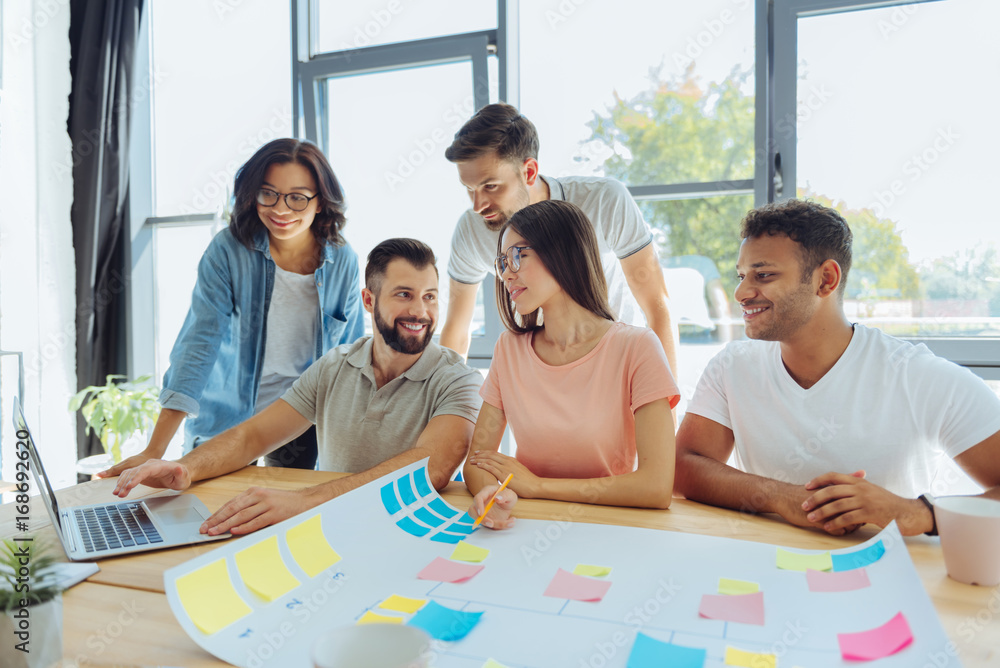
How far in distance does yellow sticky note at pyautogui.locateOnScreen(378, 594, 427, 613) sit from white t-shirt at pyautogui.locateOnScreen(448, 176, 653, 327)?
4.21 ft

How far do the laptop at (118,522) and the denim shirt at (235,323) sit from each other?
1.85ft

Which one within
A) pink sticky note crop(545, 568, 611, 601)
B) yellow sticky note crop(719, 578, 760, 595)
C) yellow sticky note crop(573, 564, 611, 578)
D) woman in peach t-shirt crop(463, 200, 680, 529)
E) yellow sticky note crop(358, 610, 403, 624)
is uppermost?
woman in peach t-shirt crop(463, 200, 680, 529)

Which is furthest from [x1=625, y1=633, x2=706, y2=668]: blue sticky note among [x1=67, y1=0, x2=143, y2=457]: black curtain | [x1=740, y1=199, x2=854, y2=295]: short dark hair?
[x1=67, y1=0, x2=143, y2=457]: black curtain

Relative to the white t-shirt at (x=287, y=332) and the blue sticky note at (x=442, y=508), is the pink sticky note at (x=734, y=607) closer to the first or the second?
the blue sticky note at (x=442, y=508)

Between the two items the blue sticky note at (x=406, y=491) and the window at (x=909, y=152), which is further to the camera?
the window at (x=909, y=152)

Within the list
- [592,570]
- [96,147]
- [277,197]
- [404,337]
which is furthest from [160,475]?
[96,147]

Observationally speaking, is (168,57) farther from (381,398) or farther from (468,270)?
(381,398)

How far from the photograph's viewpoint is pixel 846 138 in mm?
2578

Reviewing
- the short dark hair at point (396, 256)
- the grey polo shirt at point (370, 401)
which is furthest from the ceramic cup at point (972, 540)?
the short dark hair at point (396, 256)

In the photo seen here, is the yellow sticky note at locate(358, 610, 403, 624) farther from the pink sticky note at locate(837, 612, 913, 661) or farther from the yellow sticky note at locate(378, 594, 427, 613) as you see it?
the pink sticky note at locate(837, 612, 913, 661)

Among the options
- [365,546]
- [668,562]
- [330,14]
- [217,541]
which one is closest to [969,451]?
[668,562]

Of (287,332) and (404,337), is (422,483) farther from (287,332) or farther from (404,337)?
(287,332)

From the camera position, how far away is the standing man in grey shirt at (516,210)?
195cm

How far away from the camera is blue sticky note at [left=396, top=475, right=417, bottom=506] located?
3.85 feet
